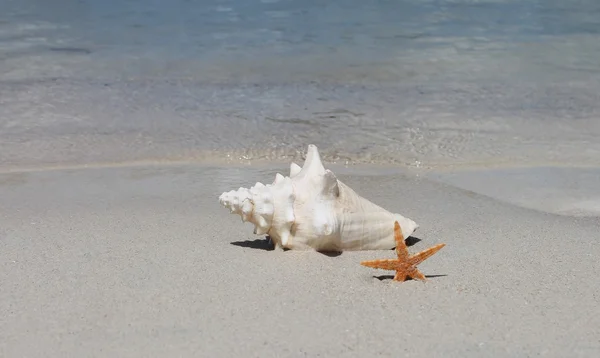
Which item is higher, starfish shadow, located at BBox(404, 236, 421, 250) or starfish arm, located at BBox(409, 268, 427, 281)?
starfish arm, located at BBox(409, 268, 427, 281)

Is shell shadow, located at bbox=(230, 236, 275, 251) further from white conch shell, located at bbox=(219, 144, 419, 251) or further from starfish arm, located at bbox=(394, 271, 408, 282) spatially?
starfish arm, located at bbox=(394, 271, 408, 282)

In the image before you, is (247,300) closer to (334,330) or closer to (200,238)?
(334,330)

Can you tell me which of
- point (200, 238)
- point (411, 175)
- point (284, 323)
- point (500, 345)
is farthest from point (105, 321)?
point (411, 175)

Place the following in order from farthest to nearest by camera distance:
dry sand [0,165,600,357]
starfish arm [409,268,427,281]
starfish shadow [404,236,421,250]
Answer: starfish shadow [404,236,421,250] → starfish arm [409,268,427,281] → dry sand [0,165,600,357]

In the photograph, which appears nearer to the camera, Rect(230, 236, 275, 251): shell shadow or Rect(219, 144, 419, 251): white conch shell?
Rect(219, 144, 419, 251): white conch shell

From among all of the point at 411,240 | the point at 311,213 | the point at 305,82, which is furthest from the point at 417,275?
the point at 305,82

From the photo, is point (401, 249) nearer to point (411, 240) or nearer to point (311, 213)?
point (311, 213)

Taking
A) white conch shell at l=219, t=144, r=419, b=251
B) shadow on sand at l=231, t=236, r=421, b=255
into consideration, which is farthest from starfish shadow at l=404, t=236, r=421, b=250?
white conch shell at l=219, t=144, r=419, b=251
